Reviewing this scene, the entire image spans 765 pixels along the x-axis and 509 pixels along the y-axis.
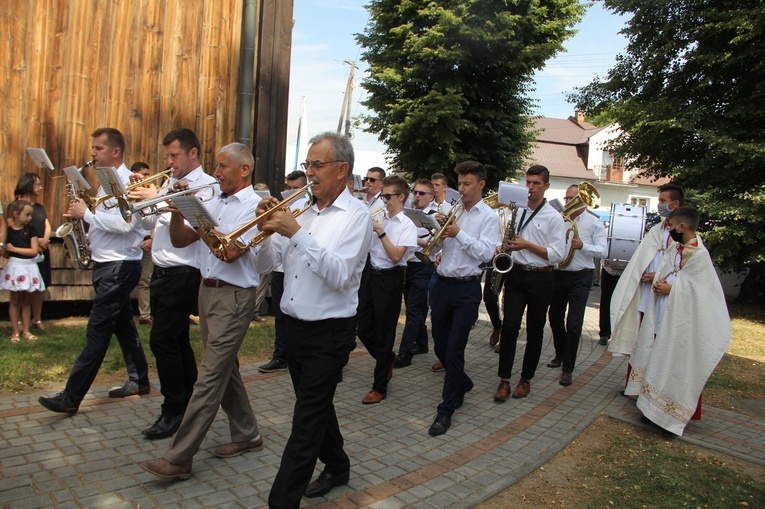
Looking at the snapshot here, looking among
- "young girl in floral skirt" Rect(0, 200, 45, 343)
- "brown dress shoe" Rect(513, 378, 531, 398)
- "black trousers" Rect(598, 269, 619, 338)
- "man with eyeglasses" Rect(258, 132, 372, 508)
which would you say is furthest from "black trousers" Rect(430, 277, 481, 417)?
"young girl in floral skirt" Rect(0, 200, 45, 343)

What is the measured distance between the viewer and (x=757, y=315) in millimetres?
13500

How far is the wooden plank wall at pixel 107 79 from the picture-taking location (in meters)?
7.34

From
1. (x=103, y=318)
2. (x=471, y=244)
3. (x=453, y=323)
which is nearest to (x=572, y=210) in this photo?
(x=471, y=244)

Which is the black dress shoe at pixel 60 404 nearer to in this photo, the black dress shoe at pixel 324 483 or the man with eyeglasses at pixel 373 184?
the black dress shoe at pixel 324 483

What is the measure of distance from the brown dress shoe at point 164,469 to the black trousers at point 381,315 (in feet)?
7.79

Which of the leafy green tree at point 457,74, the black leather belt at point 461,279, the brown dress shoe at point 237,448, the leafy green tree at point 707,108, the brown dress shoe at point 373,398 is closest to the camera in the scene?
the brown dress shoe at point 237,448

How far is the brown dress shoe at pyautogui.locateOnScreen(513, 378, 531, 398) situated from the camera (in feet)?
20.1

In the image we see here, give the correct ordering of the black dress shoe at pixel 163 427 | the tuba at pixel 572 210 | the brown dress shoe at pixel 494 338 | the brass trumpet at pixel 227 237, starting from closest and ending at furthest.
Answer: the brass trumpet at pixel 227 237 → the black dress shoe at pixel 163 427 → the tuba at pixel 572 210 → the brown dress shoe at pixel 494 338

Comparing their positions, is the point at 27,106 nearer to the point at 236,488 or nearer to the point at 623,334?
the point at 236,488

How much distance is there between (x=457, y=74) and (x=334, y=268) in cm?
1812

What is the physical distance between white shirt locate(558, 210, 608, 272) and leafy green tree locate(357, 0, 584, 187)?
12.2m

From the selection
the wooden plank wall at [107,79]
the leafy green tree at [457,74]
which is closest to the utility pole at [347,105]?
the leafy green tree at [457,74]

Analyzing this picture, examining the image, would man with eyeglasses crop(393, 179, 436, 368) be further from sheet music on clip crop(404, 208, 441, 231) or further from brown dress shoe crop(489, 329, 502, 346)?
brown dress shoe crop(489, 329, 502, 346)

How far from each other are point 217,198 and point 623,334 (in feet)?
14.3
